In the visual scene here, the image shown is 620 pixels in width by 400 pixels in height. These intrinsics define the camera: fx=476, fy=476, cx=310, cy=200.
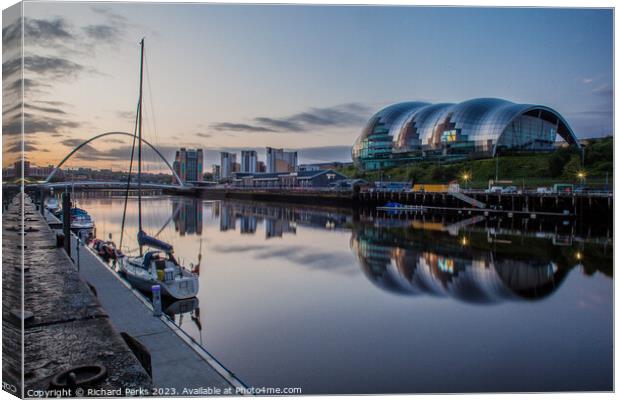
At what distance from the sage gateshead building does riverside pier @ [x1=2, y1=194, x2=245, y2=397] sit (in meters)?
43.5

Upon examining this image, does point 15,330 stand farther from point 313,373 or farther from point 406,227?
point 406,227

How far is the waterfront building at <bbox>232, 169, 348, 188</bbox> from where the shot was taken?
4894cm

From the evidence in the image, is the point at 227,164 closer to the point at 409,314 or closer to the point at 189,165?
the point at 189,165

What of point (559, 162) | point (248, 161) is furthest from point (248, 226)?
point (248, 161)

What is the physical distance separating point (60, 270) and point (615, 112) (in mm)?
6580

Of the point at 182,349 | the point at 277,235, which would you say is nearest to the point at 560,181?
the point at 277,235

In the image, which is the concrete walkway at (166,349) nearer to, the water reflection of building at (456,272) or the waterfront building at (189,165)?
the water reflection of building at (456,272)

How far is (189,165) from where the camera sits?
5900cm

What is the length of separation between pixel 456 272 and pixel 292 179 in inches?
1697

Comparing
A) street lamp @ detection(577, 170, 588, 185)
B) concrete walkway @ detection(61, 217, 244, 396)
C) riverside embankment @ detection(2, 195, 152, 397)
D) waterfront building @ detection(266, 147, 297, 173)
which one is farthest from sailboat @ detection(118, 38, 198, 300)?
waterfront building @ detection(266, 147, 297, 173)

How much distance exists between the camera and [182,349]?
4535 mm

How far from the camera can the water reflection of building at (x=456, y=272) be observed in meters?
8.71

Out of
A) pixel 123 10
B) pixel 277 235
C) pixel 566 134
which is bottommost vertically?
pixel 277 235

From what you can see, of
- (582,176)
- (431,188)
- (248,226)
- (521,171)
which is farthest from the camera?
(431,188)
